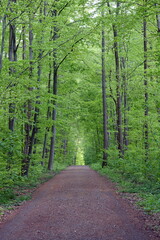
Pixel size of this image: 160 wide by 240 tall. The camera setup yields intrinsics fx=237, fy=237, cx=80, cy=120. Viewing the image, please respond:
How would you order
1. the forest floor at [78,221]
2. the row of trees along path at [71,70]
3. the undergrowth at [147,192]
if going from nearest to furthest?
1. the forest floor at [78,221]
2. the undergrowth at [147,192]
3. the row of trees along path at [71,70]

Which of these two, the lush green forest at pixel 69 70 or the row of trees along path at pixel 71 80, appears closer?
the row of trees along path at pixel 71 80

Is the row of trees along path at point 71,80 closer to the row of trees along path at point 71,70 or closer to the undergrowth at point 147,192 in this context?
the row of trees along path at point 71,70

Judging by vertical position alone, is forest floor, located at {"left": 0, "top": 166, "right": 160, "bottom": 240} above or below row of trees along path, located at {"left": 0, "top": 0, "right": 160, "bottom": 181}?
below

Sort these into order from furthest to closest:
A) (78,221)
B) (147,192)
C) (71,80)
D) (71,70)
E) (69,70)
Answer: (71,80) → (69,70) → (71,70) → (147,192) → (78,221)

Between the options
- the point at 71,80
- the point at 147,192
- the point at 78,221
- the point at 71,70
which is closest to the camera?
the point at 78,221

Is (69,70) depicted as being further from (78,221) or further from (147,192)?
(78,221)

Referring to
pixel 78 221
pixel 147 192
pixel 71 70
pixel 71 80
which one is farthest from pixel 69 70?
pixel 78 221

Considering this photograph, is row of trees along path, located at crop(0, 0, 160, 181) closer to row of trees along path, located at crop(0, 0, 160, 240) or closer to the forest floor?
row of trees along path, located at crop(0, 0, 160, 240)

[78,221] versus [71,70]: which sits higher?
[71,70]

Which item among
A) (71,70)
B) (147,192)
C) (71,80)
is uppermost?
(71,70)

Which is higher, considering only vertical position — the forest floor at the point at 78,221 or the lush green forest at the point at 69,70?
the lush green forest at the point at 69,70

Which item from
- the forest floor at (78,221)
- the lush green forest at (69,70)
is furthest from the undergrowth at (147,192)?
the forest floor at (78,221)

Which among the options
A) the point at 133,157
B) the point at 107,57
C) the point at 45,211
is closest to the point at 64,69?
the point at 107,57

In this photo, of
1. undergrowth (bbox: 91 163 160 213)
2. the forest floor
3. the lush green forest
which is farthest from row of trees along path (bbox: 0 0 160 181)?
the forest floor
